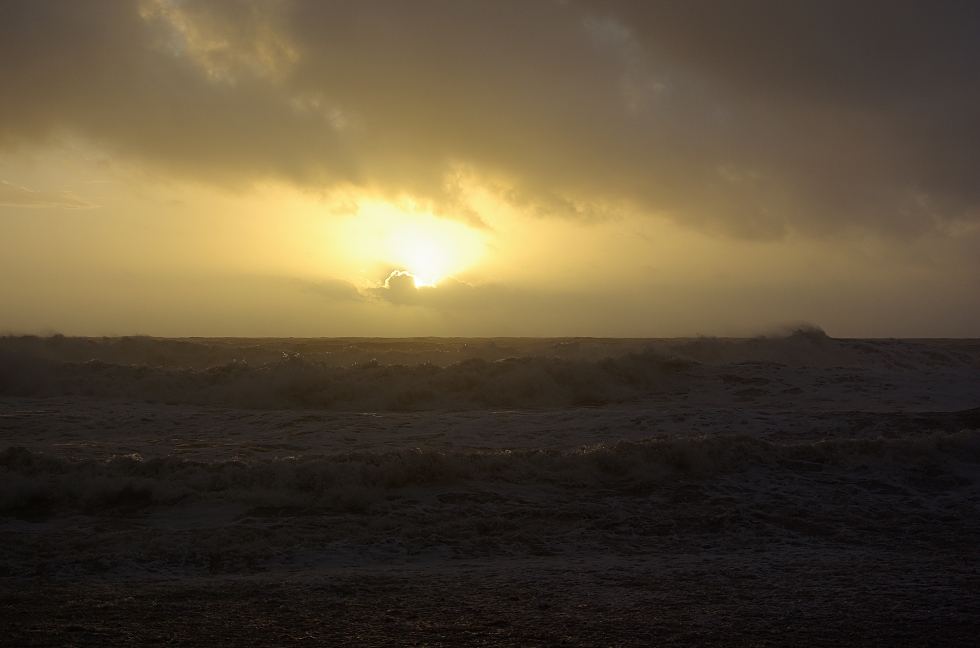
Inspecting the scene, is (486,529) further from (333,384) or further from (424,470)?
(333,384)

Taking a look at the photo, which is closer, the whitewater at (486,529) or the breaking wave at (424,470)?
the whitewater at (486,529)

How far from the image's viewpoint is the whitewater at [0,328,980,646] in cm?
485

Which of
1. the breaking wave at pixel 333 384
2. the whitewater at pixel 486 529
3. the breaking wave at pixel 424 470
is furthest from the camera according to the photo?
the breaking wave at pixel 333 384

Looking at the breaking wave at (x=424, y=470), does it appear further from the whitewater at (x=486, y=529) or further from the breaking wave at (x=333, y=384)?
the breaking wave at (x=333, y=384)

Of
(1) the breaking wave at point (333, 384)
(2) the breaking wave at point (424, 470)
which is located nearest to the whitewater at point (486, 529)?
(2) the breaking wave at point (424, 470)

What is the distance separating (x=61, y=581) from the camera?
5.79 meters

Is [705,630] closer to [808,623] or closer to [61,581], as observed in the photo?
[808,623]

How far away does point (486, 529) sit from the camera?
764cm

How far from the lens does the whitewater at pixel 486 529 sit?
15.9 feet

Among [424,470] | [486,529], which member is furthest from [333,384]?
[486,529]

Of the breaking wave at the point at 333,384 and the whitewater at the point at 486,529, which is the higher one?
the breaking wave at the point at 333,384

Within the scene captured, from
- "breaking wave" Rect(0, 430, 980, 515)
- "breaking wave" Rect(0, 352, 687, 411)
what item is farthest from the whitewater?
"breaking wave" Rect(0, 352, 687, 411)

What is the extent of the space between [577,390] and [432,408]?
5215 millimetres

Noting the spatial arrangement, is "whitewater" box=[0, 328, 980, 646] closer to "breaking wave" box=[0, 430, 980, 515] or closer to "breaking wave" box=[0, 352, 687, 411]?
"breaking wave" box=[0, 430, 980, 515]
